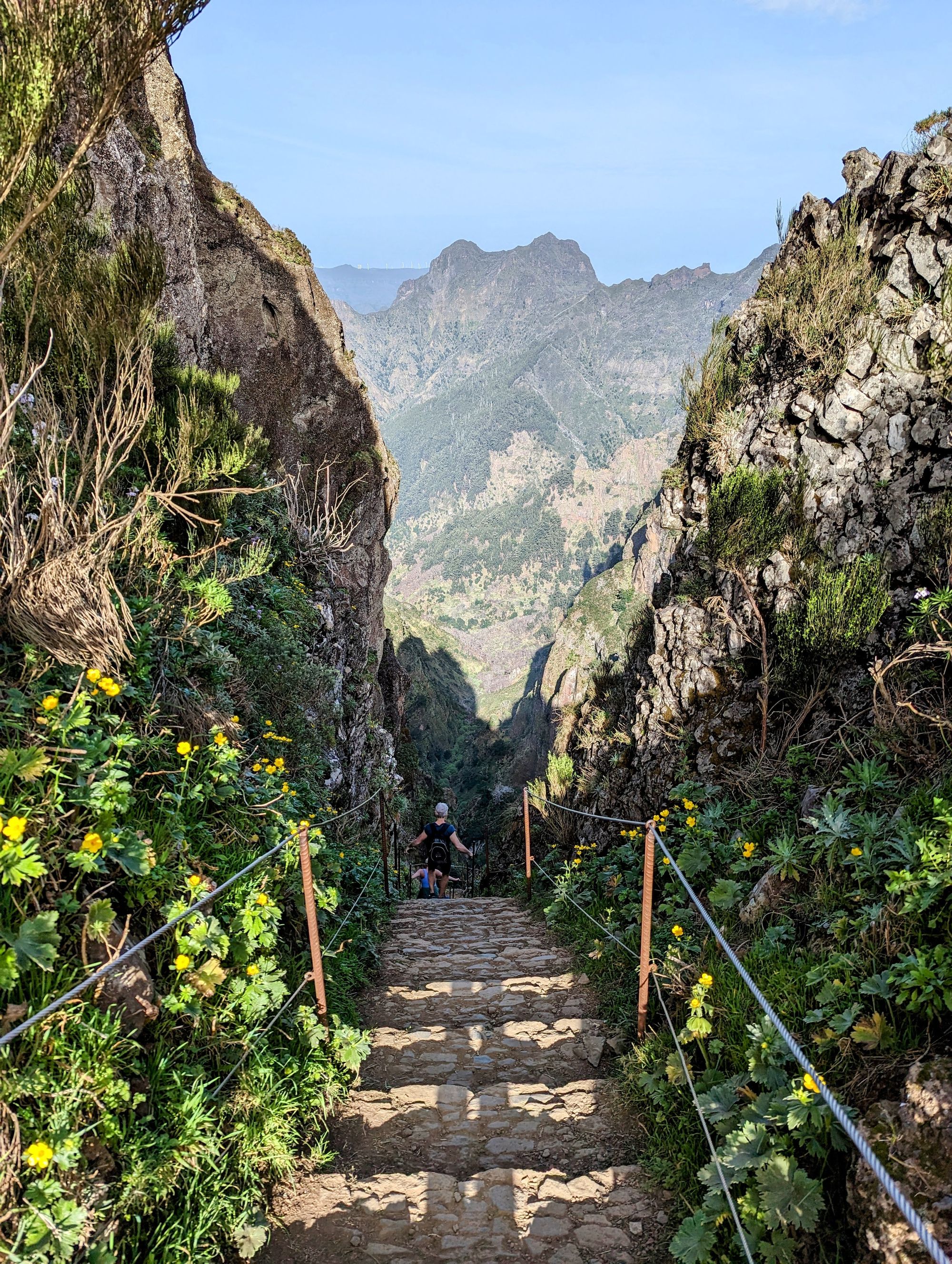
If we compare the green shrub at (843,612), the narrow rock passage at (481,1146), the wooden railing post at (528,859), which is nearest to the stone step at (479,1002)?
the narrow rock passage at (481,1146)

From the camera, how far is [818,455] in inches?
301

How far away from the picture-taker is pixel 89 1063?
2.11 meters

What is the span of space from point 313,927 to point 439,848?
5.72 metres

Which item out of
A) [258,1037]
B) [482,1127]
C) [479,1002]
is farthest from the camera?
[479,1002]

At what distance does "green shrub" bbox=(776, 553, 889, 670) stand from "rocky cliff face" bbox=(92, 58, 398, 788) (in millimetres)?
6208

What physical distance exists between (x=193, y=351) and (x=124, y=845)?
8.59 m

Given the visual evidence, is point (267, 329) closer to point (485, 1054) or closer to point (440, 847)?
point (440, 847)

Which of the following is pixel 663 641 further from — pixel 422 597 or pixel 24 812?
pixel 422 597

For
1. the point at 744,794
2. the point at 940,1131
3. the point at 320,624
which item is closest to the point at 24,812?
the point at 940,1131

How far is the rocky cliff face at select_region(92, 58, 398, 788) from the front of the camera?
898 centimetres

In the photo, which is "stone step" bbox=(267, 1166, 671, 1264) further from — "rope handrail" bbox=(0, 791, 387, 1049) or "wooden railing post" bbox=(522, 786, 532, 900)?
"wooden railing post" bbox=(522, 786, 532, 900)

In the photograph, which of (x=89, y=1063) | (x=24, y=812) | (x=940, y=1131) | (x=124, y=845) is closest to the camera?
(x=940, y=1131)

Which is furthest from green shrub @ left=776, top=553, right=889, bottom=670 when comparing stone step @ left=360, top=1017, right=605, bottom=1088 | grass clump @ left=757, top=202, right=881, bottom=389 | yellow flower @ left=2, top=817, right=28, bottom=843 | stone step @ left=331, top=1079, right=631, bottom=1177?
yellow flower @ left=2, top=817, right=28, bottom=843

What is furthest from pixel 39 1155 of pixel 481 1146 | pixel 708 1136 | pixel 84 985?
pixel 708 1136
